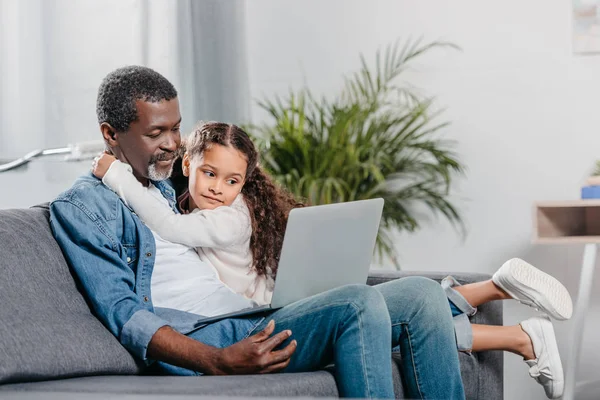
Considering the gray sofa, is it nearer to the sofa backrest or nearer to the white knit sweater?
the sofa backrest

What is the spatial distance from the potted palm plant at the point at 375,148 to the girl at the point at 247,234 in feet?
3.50

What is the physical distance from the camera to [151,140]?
Result: 6.40ft

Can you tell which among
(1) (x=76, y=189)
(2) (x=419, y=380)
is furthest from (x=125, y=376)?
(2) (x=419, y=380)

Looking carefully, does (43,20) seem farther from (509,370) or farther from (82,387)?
(509,370)

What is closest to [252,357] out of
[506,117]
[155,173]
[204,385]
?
[204,385]

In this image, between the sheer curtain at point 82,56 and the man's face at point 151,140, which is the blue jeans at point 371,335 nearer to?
the man's face at point 151,140

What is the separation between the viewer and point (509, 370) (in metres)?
3.58

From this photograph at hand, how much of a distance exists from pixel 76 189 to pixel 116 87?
0.26 meters

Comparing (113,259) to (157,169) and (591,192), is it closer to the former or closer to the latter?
(157,169)

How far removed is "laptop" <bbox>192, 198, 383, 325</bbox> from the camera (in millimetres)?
1750

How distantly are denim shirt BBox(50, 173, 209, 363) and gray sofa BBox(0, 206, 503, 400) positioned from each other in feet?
0.12

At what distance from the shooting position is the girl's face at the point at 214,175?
2.07 metres

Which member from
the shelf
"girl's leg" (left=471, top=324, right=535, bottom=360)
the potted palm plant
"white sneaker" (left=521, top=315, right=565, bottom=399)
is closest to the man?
"girl's leg" (left=471, top=324, right=535, bottom=360)

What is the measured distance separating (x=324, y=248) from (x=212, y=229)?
1.01 ft
